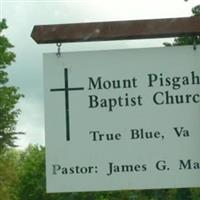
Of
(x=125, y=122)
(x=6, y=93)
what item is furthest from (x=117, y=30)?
(x=6, y=93)

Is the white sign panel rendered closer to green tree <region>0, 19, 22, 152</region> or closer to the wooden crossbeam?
the wooden crossbeam

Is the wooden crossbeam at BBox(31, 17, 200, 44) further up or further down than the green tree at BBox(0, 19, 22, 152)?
further down

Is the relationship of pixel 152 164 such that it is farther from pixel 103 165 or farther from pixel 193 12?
pixel 193 12

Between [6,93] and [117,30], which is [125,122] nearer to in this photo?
[117,30]

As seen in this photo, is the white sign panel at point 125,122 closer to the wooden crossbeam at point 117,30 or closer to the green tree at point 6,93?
the wooden crossbeam at point 117,30

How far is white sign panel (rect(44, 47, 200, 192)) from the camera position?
6.14m

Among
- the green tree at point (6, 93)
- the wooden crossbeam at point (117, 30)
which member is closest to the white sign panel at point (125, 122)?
the wooden crossbeam at point (117, 30)

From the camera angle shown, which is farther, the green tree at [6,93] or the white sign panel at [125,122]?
the green tree at [6,93]

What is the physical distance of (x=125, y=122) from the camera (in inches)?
244

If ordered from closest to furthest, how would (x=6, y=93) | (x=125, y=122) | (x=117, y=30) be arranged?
(x=125, y=122) → (x=117, y=30) → (x=6, y=93)

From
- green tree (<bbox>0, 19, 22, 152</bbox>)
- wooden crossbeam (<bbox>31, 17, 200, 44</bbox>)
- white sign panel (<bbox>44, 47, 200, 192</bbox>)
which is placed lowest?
white sign panel (<bbox>44, 47, 200, 192</bbox>)

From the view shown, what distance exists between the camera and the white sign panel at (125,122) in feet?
20.1

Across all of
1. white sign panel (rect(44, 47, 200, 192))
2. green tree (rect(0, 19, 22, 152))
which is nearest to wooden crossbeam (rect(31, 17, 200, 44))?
A: white sign panel (rect(44, 47, 200, 192))

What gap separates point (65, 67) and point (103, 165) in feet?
2.63
